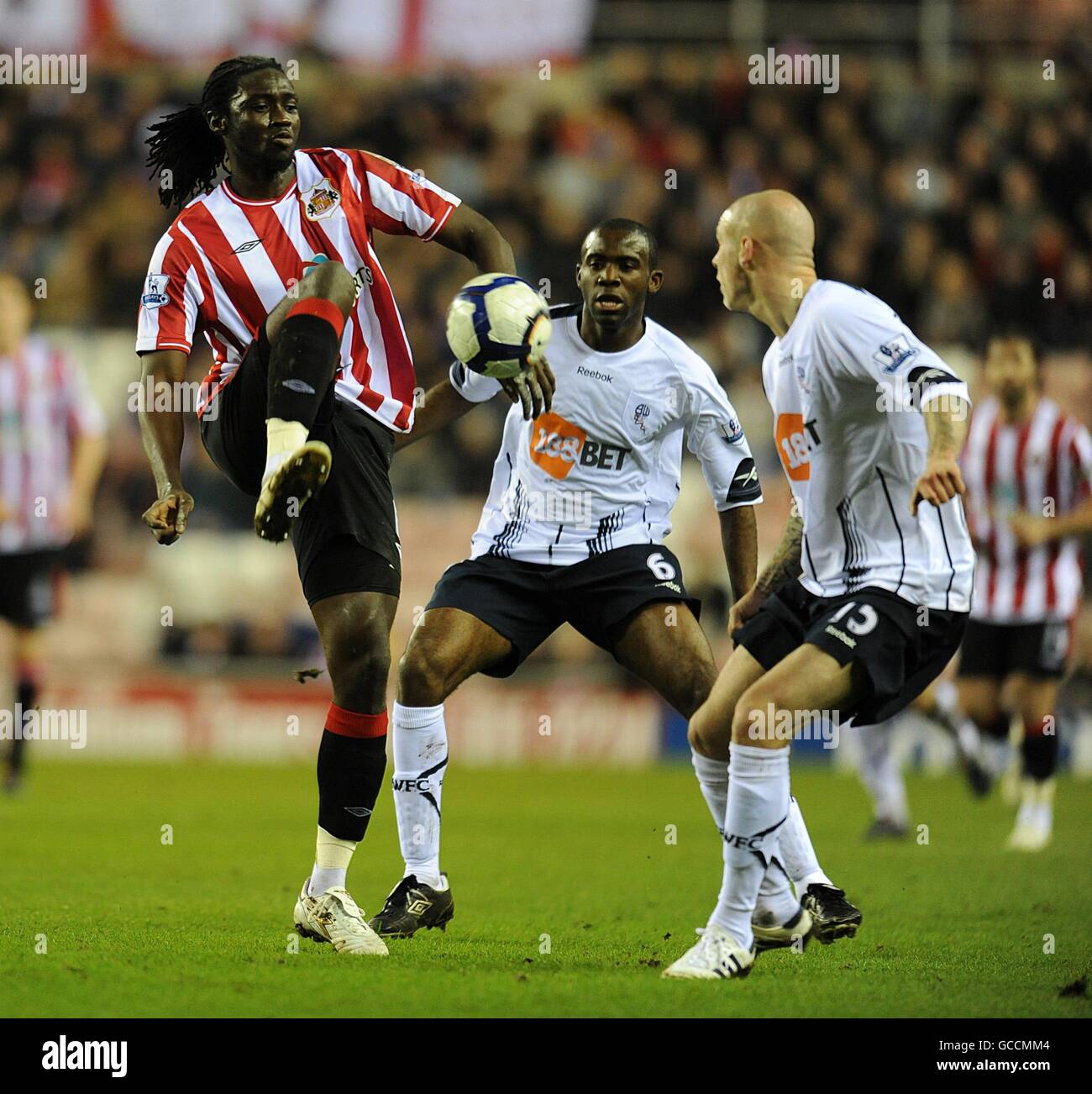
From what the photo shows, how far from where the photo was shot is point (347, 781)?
521 centimetres

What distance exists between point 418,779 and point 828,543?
5.24ft

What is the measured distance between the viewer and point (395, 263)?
635 inches

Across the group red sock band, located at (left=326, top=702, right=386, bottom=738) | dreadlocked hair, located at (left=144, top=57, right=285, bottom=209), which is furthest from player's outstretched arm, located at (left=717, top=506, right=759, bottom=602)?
dreadlocked hair, located at (left=144, top=57, right=285, bottom=209)

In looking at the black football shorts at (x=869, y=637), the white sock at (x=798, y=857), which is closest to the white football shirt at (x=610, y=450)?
the black football shorts at (x=869, y=637)

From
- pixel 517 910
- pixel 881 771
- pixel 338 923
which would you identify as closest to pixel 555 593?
pixel 517 910

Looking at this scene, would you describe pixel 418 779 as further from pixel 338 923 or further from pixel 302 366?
pixel 302 366

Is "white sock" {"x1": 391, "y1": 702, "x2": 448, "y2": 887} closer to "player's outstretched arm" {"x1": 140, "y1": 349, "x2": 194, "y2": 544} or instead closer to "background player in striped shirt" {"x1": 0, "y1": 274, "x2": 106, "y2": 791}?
"player's outstretched arm" {"x1": 140, "y1": 349, "x2": 194, "y2": 544}

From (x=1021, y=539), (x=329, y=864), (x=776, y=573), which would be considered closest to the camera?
(x=329, y=864)

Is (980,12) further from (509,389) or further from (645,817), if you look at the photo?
(509,389)

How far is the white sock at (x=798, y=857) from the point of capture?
218 inches

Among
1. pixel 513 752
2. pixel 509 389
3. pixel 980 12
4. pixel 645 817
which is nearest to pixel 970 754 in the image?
pixel 645 817

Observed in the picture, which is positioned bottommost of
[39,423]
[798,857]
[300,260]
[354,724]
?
[798,857]

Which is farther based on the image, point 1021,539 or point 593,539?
point 1021,539

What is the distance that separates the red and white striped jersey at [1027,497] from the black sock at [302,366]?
6.09 metres
